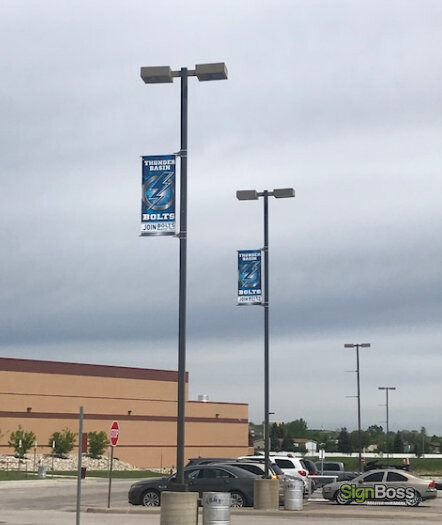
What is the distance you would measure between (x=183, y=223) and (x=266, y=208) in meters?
13.7

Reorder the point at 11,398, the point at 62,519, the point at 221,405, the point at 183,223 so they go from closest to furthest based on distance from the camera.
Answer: the point at 183,223 → the point at 62,519 → the point at 11,398 → the point at 221,405

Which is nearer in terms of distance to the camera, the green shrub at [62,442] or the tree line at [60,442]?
the tree line at [60,442]

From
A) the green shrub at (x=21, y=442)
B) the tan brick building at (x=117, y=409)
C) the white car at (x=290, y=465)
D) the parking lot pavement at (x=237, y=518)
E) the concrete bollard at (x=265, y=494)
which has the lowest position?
the parking lot pavement at (x=237, y=518)

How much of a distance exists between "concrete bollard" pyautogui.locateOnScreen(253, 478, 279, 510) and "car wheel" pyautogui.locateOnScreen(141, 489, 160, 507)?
3670 millimetres

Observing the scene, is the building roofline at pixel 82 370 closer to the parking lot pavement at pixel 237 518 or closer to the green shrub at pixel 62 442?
the green shrub at pixel 62 442

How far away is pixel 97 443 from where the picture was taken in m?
87.2

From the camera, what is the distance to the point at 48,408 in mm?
87375

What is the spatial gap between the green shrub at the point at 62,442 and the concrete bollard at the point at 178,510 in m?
68.0

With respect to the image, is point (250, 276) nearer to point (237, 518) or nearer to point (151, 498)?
point (237, 518)

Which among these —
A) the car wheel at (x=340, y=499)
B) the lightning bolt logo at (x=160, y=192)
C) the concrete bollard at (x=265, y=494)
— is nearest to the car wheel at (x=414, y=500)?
the car wheel at (x=340, y=499)

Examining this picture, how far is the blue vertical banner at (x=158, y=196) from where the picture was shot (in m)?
19.6

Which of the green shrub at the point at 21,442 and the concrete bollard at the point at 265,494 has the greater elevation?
the green shrub at the point at 21,442

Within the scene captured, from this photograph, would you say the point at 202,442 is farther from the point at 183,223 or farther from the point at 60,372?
the point at 183,223

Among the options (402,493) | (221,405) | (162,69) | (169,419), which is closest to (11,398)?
(169,419)
